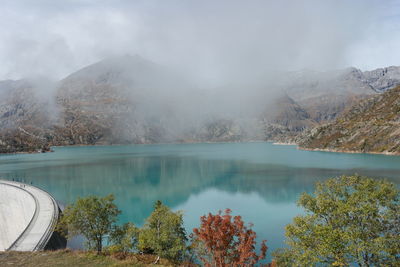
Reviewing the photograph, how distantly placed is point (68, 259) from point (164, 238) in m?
8.82

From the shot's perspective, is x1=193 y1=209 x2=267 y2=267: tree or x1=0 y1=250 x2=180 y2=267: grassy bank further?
x1=193 y1=209 x2=267 y2=267: tree

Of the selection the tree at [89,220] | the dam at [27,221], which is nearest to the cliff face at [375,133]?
the tree at [89,220]

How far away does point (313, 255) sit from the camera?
760 inches

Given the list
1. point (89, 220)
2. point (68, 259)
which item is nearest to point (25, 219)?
point (89, 220)

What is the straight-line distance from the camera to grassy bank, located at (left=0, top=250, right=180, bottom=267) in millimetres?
22016

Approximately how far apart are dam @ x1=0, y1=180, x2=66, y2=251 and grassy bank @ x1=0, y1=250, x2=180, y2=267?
22.2 feet

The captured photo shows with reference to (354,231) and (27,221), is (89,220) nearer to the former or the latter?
(27,221)

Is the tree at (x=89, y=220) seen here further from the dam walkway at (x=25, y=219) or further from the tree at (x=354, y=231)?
the tree at (x=354, y=231)

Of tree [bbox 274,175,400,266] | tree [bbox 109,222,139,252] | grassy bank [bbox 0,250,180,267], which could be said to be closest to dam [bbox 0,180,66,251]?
grassy bank [bbox 0,250,180,267]

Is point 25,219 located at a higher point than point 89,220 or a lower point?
lower

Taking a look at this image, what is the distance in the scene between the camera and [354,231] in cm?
1952

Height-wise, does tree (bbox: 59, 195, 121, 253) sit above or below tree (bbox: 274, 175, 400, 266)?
below

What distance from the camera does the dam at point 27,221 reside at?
1305 inches

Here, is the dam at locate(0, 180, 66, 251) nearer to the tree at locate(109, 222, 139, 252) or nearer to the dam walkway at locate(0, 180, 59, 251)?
the dam walkway at locate(0, 180, 59, 251)
